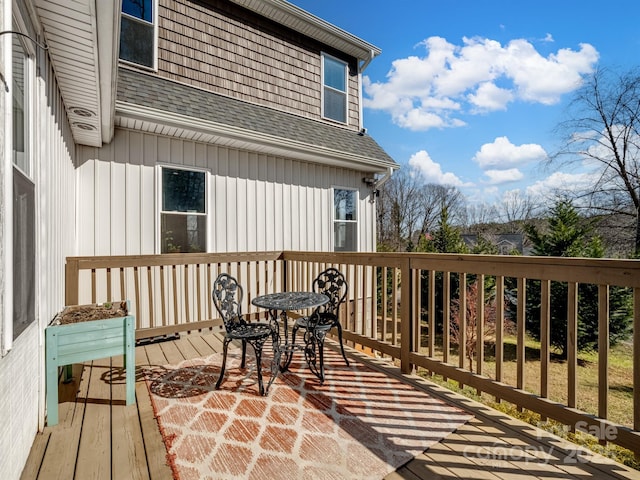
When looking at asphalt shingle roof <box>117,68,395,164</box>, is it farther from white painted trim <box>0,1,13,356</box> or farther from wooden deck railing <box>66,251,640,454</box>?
white painted trim <box>0,1,13,356</box>

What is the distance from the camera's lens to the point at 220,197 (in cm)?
521

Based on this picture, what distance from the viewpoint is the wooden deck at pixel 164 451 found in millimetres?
1796

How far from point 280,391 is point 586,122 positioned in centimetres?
1328

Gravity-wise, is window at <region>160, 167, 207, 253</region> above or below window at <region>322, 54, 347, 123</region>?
below

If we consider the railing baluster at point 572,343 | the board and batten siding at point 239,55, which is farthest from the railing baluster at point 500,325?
the board and batten siding at point 239,55

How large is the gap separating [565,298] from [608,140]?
7136 millimetres

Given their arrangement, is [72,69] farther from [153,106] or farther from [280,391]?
[280,391]

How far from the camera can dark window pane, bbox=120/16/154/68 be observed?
493 centimetres

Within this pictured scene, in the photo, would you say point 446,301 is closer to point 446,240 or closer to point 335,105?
point 335,105

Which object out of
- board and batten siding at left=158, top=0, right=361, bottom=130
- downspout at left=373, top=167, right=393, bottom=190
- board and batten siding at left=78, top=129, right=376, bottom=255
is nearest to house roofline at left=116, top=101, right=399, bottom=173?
board and batten siding at left=78, top=129, right=376, bottom=255

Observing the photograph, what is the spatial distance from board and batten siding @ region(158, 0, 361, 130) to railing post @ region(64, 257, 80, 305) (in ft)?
11.2

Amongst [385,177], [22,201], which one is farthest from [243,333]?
[385,177]

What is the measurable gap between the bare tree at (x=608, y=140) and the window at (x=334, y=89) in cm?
859

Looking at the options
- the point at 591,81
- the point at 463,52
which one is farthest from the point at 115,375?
the point at 591,81
